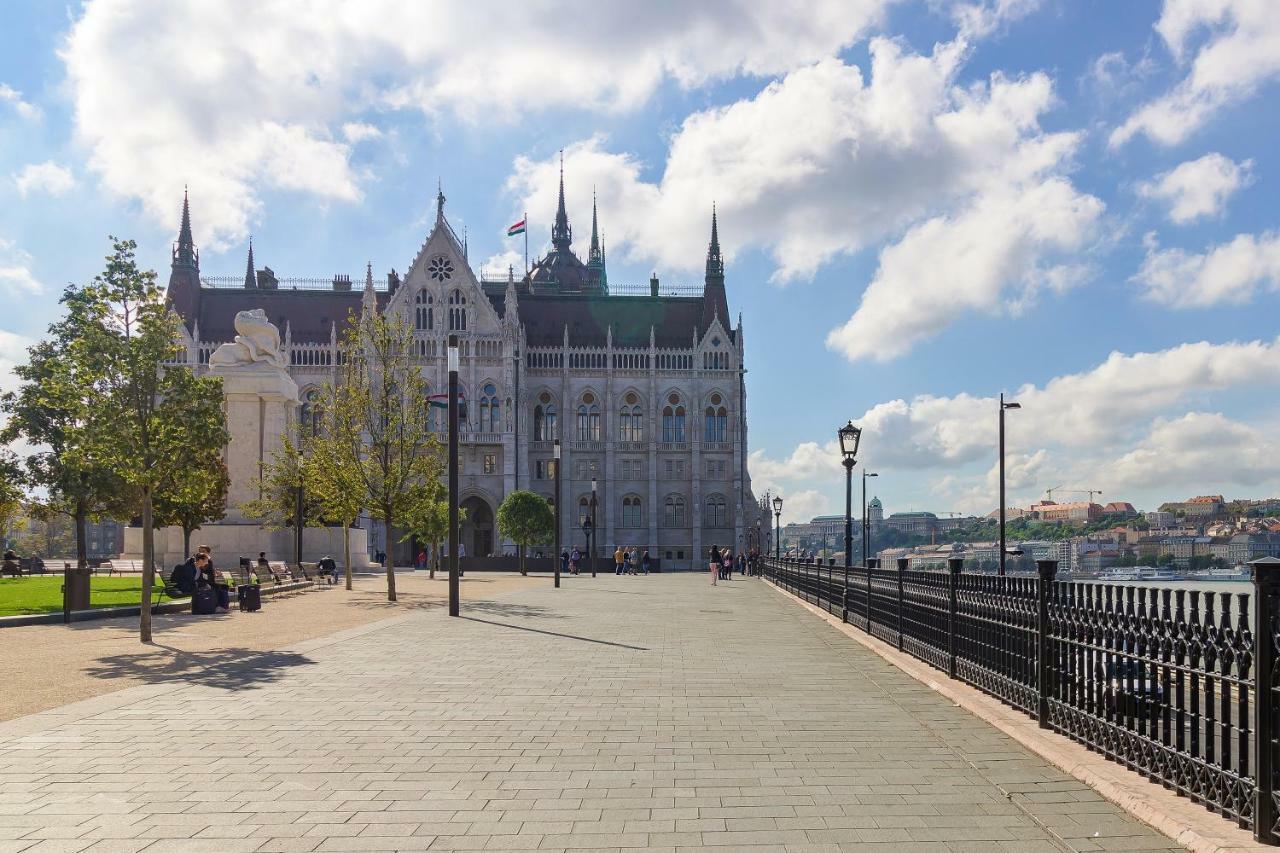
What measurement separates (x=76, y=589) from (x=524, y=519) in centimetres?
5056

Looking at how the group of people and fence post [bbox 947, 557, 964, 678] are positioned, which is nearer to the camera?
fence post [bbox 947, 557, 964, 678]

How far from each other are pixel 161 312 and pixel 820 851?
1494 centimetres

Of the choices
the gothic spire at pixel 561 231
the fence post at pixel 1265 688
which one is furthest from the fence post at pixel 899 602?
the gothic spire at pixel 561 231

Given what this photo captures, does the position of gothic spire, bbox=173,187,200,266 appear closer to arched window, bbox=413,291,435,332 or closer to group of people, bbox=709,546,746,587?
arched window, bbox=413,291,435,332

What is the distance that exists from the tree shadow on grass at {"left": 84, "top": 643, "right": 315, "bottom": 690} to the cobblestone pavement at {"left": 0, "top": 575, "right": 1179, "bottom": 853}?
0.09 meters

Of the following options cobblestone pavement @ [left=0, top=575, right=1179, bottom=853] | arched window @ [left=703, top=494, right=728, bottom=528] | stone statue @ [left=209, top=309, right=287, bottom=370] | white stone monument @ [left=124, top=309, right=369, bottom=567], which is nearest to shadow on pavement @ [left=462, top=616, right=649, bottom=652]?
cobblestone pavement @ [left=0, top=575, right=1179, bottom=853]

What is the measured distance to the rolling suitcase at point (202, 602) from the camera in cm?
2164

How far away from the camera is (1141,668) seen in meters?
6.93

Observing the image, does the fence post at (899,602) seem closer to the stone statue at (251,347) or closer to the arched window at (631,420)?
the stone statue at (251,347)

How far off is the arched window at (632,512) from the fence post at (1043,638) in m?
78.1

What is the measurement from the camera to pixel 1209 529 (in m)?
103

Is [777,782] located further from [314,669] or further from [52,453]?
[52,453]

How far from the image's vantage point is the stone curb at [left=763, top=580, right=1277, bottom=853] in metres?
5.45

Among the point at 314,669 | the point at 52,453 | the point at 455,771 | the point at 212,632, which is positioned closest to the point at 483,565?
the point at 52,453
